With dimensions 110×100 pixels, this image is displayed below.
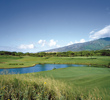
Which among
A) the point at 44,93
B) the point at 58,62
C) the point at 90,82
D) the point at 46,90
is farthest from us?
→ the point at 58,62

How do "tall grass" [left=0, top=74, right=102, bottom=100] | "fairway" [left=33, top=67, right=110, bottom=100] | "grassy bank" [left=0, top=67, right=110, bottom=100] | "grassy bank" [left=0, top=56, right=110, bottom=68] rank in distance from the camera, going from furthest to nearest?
1. "grassy bank" [left=0, top=56, right=110, bottom=68]
2. "fairway" [left=33, top=67, right=110, bottom=100]
3. "grassy bank" [left=0, top=67, right=110, bottom=100]
4. "tall grass" [left=0, top=74, right=102, bottom=100]

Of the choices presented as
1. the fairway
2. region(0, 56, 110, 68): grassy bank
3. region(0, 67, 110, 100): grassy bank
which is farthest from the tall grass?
region(0, 56, 110, 68): grassy bank

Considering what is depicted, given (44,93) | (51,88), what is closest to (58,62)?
(51,88)

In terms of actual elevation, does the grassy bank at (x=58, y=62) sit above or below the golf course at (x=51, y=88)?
below

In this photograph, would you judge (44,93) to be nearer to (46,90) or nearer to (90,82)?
(46,90)

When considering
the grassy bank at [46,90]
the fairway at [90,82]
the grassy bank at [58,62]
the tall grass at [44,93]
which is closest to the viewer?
the tall grass at [44,93]

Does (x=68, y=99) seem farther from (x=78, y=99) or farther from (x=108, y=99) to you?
(x=108, y=99)

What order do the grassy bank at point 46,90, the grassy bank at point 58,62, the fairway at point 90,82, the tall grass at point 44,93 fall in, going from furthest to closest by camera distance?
1. the grassy bank at point 58,62
2. the fairway at point 90,82
3. the grassy bank at point 46,90
4. the tall grass at point 44,93

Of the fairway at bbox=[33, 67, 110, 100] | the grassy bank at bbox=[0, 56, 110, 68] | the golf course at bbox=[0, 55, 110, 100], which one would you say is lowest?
the grassy bank at bbox=[0, 56, 110, 68]

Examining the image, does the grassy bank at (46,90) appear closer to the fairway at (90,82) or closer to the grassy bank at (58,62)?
the fairway at (90,82)

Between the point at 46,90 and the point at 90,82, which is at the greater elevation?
the point at 46,90

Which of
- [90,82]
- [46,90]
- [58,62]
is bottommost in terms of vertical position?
[58,62]

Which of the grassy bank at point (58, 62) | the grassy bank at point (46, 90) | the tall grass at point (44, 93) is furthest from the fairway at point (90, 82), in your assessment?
the grassy bank at point (58, 62)

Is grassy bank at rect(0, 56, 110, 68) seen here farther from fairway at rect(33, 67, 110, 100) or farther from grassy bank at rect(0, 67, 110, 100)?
grassy bank at rect(0, 67, 110, 100)
